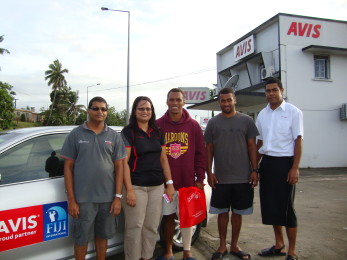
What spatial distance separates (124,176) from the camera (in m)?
2.94

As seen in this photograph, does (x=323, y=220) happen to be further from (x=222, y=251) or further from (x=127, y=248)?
(x=127, y=248)

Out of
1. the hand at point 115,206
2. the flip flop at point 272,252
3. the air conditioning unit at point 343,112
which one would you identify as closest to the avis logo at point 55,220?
the hand at point 115,206

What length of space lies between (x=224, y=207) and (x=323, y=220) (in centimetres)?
264

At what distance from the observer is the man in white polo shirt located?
3365mm

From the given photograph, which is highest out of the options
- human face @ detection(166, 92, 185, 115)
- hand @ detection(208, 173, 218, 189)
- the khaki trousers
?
human face @ detection(166, 92, 185, 115)

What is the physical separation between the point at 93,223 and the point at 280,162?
82.9 inches

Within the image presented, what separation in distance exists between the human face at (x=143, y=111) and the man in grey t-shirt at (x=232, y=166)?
2.81 feet

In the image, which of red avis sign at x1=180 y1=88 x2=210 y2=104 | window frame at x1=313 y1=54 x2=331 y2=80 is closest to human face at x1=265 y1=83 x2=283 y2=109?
window frame at x1=313 y1=54 x2=331 y2=80

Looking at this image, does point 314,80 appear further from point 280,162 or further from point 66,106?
point 66,106

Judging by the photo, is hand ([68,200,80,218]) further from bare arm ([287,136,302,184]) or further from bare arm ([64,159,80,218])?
bare arm ([287,136,302,184])

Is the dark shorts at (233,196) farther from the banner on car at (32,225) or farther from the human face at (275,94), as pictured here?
the banner on car at (32,225)

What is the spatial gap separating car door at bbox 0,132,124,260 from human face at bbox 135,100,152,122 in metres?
0.89

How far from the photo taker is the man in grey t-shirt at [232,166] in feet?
11.4

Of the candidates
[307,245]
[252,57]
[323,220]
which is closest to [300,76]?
[252,57]
